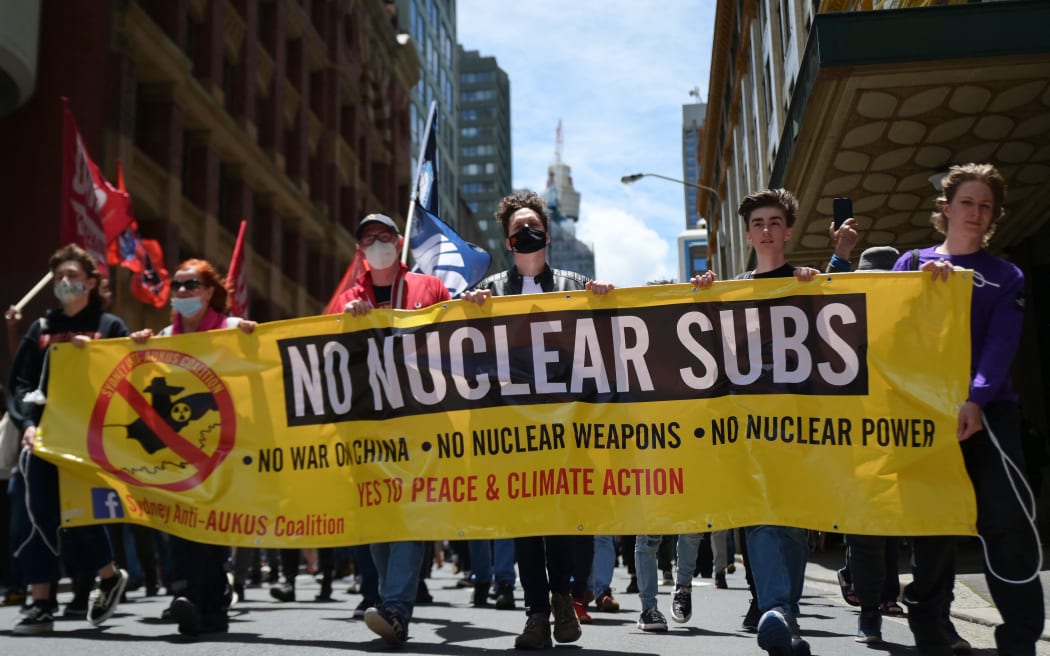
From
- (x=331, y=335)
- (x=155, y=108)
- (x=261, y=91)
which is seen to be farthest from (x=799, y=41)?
(x=331, y=335)

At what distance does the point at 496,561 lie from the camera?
914 cm

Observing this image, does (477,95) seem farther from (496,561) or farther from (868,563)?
(868,563)

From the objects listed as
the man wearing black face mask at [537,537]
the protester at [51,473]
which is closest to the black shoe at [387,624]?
the man wearing black face mask at [537,537]

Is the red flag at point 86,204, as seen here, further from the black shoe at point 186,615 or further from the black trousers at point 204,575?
the black shoe at point 186,615

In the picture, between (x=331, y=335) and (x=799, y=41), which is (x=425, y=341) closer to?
(x=331, y=335)

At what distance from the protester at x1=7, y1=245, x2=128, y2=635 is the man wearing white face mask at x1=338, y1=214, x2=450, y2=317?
1.75 m

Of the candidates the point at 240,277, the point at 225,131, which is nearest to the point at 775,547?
the point at 240,277

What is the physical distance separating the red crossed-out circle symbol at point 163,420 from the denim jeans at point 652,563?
2.69 m

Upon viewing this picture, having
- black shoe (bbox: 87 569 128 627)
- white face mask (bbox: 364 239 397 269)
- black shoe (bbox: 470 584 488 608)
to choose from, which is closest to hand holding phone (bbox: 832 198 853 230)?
white face mask (bbox: 364 239 397 269)

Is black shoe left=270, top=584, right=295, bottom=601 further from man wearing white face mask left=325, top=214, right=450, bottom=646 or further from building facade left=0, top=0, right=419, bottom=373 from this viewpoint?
building facade left=0, top=0, right=419, bottom=373

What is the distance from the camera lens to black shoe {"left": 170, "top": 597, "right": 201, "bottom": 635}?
19.8 feet

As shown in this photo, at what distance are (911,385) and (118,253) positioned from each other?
46.7 ft

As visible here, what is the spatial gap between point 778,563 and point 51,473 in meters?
4.52

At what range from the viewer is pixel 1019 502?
4555mm
